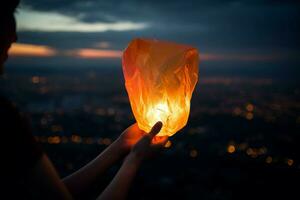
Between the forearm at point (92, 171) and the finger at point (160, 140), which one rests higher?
the finger at point (160, 140)

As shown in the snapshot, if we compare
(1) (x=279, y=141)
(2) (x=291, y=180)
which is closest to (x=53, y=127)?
(1) (x=279, y=141)

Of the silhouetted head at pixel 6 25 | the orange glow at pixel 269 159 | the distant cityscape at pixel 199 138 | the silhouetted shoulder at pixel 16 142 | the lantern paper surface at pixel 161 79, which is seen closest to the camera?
the silhouetted shoulder at pixel 16 142

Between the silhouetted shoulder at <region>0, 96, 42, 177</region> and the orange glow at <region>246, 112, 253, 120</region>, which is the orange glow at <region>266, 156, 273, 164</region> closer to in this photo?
the orange glow at <region>246, 112, 253, 120</region>

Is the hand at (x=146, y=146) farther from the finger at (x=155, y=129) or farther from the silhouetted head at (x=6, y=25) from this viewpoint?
the silhouetted head at (x=6, y=25)

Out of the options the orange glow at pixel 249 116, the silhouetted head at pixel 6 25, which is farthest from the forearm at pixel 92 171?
the orange glow at pixel 249 116

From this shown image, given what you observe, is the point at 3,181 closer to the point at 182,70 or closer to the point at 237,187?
the point at 182,70

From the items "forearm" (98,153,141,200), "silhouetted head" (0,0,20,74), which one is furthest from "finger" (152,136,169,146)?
"silhouetted head" (0,0,20,74)

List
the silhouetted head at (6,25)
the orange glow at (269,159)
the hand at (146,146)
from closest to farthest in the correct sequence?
the silhouetted head at (6,25) → the hand at (146,146) → the orange glow at (269,159)
